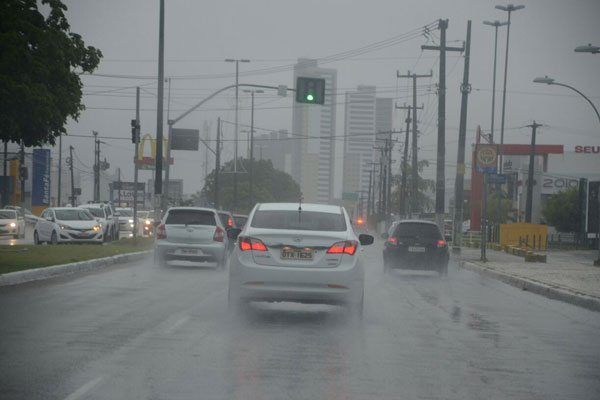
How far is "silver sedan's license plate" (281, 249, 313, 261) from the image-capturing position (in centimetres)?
1238

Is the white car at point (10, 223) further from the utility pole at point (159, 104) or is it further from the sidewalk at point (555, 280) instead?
the sidewalk at point (555, 280)

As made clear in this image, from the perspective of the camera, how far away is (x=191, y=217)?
2464cm

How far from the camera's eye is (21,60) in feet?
69.5

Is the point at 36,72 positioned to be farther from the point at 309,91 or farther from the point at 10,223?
the point at 10,223

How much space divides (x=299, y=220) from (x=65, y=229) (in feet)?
83.1

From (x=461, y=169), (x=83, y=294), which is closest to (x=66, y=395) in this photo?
(x=83, y=294)

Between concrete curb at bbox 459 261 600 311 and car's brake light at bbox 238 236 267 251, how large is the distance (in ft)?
25.4

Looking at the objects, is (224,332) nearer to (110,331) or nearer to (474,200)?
Result: (110,331)

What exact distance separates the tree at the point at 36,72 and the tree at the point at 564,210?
181 feet

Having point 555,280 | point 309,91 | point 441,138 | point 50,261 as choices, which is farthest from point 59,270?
point 441,138

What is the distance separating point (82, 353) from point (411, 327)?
16.3 feet

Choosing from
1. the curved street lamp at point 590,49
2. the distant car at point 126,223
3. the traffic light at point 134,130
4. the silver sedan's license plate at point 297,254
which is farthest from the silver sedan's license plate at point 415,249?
the distant car at point 126,223

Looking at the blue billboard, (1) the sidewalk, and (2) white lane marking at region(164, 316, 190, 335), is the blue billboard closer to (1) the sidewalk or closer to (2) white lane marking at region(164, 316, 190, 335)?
(1) the sidewalk

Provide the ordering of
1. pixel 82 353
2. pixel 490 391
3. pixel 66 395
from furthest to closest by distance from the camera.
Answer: pixel 82 353, pixel 490 391, pixel 66 395
